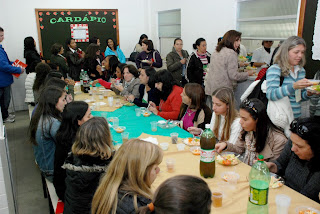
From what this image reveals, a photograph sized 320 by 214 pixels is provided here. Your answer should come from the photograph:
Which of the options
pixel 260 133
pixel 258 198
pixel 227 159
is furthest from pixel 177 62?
pixel 258 198

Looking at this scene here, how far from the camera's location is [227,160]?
2217mm

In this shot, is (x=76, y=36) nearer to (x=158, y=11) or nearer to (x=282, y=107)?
(x=158, y=11)

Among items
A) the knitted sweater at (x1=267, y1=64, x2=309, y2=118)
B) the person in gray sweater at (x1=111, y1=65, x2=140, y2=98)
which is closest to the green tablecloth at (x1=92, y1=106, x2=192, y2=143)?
the person in gray sweater at (x1=111, y1=65, x2=140, y2=98)

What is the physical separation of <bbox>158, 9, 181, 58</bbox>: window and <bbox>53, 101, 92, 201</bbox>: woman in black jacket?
5.18m

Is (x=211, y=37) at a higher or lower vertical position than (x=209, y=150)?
higher

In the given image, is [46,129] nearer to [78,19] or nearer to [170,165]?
[170,165]

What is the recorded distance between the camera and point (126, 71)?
4.72 m

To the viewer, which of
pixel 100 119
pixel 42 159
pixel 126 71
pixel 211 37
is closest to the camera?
pixel 100 119

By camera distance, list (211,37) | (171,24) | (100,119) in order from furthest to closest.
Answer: (171,24), (211,37), (100,119)

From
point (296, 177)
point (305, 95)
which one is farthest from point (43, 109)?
point (305, 95)

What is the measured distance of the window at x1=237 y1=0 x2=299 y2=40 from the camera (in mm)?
4344

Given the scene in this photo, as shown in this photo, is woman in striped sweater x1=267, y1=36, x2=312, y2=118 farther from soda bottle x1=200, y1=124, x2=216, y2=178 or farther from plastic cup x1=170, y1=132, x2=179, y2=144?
soda bottle x1=200, y1=124, x2=216, y2=178

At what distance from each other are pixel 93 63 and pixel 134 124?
3.00 meters

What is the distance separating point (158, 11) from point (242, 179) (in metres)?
6.66
